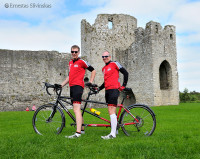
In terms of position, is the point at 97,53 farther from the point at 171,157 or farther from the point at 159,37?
the point at 171,157

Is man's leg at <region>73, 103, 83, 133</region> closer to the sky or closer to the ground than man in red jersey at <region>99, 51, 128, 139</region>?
closer to the ground

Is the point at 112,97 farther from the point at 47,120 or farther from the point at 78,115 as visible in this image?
the point at 47,120

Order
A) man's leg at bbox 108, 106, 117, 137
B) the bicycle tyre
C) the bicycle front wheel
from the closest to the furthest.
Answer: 1. man's leg at bbox 108, 106, 117, 137
2. the bicycle tyre
3. the bicycle front wheel

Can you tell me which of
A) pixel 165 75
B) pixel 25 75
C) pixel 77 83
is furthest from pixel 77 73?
pixel 165 75

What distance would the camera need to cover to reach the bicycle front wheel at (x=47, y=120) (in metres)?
4.84

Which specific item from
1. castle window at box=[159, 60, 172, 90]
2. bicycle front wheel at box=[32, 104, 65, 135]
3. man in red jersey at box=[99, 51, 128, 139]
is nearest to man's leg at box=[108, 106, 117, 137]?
man in red jersey at box=[99, 51, 128, 139]

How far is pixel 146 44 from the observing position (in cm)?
1950

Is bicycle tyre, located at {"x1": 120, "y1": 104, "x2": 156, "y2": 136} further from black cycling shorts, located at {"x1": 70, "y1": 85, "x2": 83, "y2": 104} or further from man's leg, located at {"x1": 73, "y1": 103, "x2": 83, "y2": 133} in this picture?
black cycling shorts, located at {"x1": 70, "y1": 85, "x2": 83, "y2": 104}

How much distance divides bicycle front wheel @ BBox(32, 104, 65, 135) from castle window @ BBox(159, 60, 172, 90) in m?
16.9

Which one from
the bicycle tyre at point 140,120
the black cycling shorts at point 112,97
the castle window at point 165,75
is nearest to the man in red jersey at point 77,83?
the black cycling shorts at point 112,97

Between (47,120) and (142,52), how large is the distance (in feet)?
52.8

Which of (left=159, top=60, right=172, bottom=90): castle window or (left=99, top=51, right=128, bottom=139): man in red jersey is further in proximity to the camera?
(left=159, top=60, right=172, bottom=90): castle window

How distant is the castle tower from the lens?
1910 cm

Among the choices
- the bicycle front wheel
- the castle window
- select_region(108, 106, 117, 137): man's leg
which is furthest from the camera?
the castle window
